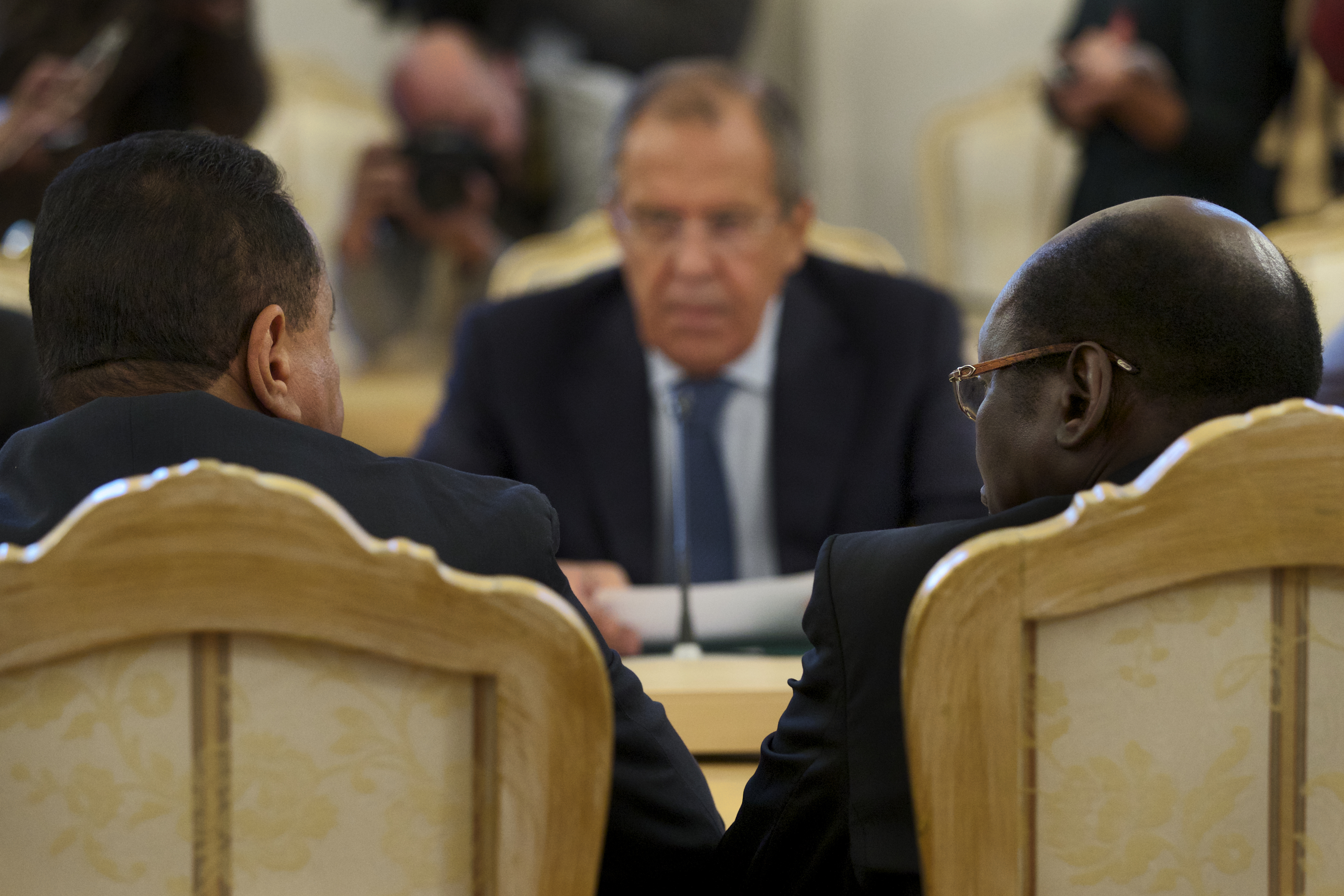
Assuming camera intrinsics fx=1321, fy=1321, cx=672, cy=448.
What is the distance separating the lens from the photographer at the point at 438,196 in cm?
397

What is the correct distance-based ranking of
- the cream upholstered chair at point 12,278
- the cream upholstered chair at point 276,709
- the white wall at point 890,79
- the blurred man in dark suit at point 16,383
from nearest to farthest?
the cream upholstered chair at point 276,709 → the blurred man in dark suit at point 16,383 → the cream upholstered chair at point 12,278 → the white wall at point 890,79

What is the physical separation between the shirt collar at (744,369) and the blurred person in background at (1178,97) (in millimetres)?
1325

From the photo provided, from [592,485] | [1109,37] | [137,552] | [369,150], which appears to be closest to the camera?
[137,552]

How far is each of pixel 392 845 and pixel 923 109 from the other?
4249mm

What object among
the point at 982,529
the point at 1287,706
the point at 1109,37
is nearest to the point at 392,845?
the point at 982,529

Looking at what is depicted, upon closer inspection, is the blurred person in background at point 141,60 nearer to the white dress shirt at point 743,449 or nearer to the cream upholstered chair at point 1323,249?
the white dress shirt at point 743,449

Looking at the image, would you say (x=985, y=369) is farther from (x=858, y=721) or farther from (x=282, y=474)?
(x=282, y=474)

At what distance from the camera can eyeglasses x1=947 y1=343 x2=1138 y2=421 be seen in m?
0.78

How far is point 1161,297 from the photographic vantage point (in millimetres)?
759

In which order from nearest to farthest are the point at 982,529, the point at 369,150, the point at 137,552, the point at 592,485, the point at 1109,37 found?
the point at 137,552 < the point at 982,529 < the point at 592,485 < the point at 1109,37 < the point at 369,150

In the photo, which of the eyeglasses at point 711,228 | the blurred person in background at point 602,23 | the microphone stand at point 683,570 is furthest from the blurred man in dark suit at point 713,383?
the blurred person in background at point 602,23

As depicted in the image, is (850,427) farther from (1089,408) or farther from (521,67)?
(521,67)

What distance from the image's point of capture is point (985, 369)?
0.87m

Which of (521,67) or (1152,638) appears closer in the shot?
(1152,638)
